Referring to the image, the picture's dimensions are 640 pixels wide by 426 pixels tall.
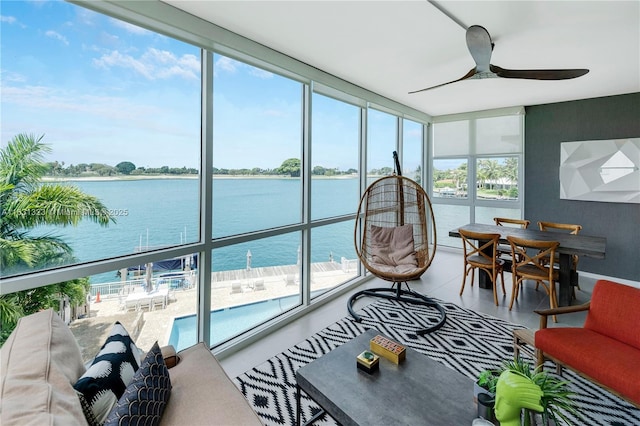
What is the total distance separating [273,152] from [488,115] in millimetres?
4144

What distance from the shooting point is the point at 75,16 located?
1.78 meters

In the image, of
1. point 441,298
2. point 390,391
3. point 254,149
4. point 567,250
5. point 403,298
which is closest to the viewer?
point 390,391

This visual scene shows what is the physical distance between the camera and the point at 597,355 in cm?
176

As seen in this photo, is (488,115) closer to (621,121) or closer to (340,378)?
(621,121)

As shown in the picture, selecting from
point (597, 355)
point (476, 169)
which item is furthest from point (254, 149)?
point (476, 169)

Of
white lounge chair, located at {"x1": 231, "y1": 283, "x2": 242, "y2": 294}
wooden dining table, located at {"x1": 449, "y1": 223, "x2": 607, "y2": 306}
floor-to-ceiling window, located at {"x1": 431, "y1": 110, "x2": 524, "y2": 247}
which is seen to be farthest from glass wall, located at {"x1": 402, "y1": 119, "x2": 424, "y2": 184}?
white lounge chair, located at {"x1": 231, "y1": 283, "x2": 242, "y2": 294}

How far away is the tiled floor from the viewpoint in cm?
253

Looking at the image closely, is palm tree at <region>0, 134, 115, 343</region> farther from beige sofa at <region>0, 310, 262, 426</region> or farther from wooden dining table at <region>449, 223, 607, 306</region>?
wooden dining table at <region>449, 223, 607, 306</region>

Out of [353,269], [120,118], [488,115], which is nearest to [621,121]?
[488,115]

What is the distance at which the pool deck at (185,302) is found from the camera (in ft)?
6.34

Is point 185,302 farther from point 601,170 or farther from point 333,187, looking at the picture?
point 601,170

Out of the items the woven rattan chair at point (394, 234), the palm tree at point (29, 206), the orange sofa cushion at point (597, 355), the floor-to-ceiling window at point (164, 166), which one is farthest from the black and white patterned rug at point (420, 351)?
the palm tree at point (29, 206)

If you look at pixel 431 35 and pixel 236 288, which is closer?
pixel 431 35

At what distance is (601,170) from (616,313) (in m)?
3.37
